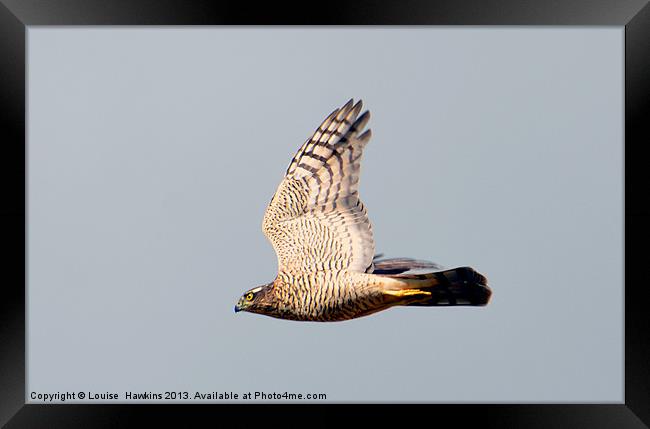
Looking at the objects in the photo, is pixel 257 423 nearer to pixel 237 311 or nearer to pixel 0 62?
pixel 237 311

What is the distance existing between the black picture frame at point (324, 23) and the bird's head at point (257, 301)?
0.59m

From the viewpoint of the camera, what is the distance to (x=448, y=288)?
172 inches

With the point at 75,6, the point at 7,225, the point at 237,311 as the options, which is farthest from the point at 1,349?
the point at 75,6

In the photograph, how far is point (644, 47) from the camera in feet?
15.1

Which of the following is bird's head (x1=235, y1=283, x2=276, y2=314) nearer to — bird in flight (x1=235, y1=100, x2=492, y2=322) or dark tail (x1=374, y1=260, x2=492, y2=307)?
bird in flight (x1=235, y1=100, x2=492, y2=322)

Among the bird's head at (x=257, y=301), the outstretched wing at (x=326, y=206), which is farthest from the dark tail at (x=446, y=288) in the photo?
the bird's head at (x=257, y=301)

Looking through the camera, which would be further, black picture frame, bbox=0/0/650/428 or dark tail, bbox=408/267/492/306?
black picture frame, bbox=0/0/650/428

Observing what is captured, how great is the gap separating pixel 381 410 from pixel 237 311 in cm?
98

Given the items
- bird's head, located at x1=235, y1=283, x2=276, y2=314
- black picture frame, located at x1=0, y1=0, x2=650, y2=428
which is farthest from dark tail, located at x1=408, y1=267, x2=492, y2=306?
bird's head, located at x1=235, y1=283, x2=276, y2=314

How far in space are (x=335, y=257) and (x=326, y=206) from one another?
0.29 metres

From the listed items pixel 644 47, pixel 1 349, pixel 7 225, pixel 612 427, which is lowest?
pixel 612 427

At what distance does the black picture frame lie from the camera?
4508 millimetres

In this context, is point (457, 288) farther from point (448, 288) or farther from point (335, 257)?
point (335, 257)

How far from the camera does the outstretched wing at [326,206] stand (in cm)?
443
